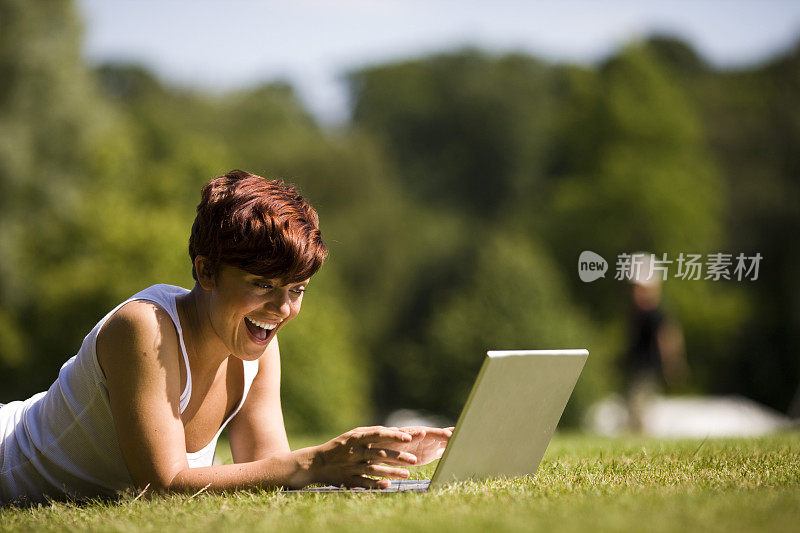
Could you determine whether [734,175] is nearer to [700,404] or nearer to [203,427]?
[700,404]

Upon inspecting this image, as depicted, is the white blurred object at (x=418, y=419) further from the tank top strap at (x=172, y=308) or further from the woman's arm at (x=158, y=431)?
the woman's arm at (x=158, y=431)

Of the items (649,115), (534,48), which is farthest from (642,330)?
(534,48)

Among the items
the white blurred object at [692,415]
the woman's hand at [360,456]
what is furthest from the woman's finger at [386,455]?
A: the white blurred object at [692,415]

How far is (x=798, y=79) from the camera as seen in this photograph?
127ft

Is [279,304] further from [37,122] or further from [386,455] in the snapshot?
[37,122]

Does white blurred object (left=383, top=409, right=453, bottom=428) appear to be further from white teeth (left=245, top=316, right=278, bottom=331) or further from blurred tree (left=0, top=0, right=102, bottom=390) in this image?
white teeth (left=245, top=316, right=278, bottom=331)

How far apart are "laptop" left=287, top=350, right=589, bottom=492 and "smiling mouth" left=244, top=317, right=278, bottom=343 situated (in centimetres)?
61

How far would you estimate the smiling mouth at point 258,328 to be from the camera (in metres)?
3.76

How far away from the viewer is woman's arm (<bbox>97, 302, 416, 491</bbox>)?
351cm

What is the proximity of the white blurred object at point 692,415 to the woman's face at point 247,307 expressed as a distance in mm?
27185

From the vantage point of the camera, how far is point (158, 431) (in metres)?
3.54

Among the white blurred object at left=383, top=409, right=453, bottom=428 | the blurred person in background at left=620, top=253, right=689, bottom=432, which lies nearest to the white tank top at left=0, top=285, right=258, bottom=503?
the blurred person in background at left=620, top=253, right=689, bottom=432

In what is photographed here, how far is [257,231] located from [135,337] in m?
0.59

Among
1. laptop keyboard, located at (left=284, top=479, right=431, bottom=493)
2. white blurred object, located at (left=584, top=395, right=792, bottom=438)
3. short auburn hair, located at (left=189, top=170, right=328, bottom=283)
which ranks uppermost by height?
short auburn hair, located at (left=189, top=170, right=328, bottom=283)
